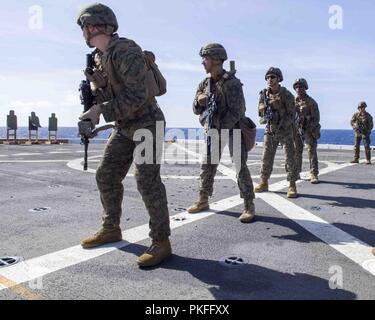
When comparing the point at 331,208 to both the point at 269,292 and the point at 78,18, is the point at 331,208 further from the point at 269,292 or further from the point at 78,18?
the point at 78,18

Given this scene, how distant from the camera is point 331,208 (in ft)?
15.7

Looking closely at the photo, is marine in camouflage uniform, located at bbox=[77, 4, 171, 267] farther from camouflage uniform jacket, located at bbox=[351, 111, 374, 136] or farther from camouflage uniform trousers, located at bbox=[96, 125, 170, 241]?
camouflage uniform jacket, located at bbox=[351, 111, 374, 136]

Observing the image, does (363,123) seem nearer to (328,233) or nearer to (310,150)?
(310,150)

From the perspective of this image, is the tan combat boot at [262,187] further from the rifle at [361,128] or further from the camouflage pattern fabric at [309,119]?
the rifle at [361,128]

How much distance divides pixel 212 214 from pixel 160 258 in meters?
1.65

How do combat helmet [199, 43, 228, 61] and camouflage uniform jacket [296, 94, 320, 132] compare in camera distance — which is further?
camouflage uniform jacket [296, 94, 320, 132]

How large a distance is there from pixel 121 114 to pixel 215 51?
6.40ft

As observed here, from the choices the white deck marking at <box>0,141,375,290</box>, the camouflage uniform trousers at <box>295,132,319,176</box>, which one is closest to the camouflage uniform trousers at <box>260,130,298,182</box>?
the white deck marking at <box>0,141,375,290</box>

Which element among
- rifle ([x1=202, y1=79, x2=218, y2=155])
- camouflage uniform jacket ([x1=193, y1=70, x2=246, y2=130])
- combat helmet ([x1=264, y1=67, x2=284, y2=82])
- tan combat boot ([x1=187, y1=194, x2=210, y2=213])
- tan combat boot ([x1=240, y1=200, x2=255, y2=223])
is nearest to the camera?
tan combat boot ([x1=240, y1=200, x2=255, y2=223])

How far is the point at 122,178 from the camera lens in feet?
10.6

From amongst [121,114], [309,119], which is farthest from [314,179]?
[121,114]

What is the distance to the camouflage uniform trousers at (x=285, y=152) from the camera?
5.66 m

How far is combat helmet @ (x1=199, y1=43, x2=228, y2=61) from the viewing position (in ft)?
13.7

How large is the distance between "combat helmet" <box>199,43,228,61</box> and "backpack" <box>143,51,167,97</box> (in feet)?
4.50
